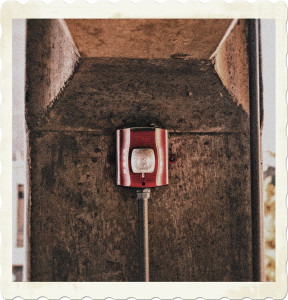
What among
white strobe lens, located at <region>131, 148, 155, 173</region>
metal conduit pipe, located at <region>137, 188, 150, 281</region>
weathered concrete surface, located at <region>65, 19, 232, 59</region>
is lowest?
metal conduit pipe, located at <region>137, 188, 150, 281</region>

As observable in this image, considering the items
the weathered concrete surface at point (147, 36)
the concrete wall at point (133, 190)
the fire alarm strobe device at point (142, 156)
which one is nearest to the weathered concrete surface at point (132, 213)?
the concrete wall at point (133, 190)

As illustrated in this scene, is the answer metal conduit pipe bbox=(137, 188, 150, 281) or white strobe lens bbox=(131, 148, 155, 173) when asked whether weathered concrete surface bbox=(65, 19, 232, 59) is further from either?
metal conduit pipe bbox=(137, 188, 150, 281)

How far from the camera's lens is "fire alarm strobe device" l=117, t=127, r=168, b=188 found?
2.81 feet

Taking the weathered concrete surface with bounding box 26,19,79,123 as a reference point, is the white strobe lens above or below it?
below

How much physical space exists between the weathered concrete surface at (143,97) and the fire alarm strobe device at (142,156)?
137mm

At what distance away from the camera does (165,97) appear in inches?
39.8

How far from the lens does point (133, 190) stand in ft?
3.35

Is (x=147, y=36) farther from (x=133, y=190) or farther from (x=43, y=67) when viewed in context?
(x=133, y=190)

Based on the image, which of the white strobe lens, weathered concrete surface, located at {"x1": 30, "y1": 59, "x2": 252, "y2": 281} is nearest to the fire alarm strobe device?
the white strobe lens

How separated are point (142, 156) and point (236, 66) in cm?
63

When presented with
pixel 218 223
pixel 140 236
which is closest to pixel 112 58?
pixel 140 236

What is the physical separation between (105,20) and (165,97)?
0.39 metres

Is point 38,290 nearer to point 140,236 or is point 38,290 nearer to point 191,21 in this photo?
point 140,236

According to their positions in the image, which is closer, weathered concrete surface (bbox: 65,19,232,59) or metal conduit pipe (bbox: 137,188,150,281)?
weathered concrete surface (bbox: 65,19,232,59)
